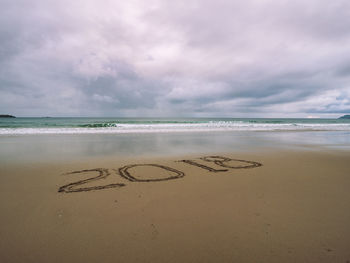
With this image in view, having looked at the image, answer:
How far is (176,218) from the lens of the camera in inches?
A: 113

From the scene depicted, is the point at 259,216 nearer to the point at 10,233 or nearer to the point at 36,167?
the point at 10,233

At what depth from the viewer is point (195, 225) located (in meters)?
2.67

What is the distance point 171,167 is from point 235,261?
388 centimetres

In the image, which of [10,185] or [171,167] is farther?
[171,167]

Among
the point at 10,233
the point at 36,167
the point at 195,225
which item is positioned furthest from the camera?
the point at 36,167

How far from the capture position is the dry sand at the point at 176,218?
85.1 inches

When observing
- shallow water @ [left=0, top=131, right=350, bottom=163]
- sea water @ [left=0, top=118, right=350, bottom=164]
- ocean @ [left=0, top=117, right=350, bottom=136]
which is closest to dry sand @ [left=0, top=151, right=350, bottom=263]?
shallow water @ [left=0, top=131, right=350, bottom=163]

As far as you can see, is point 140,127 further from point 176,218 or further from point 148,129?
point 176,218

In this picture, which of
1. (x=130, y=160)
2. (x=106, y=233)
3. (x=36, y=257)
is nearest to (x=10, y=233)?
(x=36, y=257)

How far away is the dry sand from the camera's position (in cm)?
216

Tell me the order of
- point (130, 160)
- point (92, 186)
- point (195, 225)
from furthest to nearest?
point (130, 160)
point (92, 186)
point (195, 225)

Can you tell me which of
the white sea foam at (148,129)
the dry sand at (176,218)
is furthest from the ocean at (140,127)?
the dry sand at (176,218)

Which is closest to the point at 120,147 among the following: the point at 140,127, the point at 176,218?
the point at 176,218

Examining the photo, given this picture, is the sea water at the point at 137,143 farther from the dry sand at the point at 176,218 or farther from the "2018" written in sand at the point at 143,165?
the dry sand at the point at 176,218
